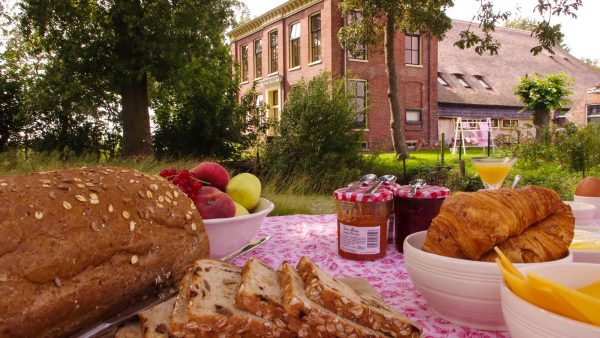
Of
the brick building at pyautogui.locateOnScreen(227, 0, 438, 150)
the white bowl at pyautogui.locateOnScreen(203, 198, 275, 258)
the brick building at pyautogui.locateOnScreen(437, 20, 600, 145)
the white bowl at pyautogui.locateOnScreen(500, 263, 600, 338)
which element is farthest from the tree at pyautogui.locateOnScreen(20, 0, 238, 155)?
the brick building at pyautogui.locateOnScreen(437, 20, 600, 145)

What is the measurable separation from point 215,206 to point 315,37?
19.4 meters

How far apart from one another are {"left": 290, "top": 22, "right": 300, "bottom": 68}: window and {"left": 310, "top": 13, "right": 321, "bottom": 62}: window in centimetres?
99

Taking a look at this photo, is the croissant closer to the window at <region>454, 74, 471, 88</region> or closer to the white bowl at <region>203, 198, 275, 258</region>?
the white bowl at <region>203, 198, 275, 258</region>

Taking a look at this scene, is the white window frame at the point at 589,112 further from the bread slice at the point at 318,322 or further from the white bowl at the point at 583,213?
the bread slice at the point at 318,322

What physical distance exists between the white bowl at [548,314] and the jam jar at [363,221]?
0.60 meters

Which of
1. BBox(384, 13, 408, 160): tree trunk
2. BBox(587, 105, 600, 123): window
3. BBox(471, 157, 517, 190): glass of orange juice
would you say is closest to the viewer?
BBox(471, 157, 517, 190): glass of orange juice

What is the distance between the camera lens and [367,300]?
0.92 meters

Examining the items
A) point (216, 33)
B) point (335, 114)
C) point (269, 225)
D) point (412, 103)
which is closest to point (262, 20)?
point (412, 103)

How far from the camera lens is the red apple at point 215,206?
4.78 ft

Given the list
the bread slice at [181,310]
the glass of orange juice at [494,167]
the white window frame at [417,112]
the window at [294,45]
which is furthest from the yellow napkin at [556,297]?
the white window frame at [417,112]

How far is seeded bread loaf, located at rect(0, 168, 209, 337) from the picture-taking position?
84 cm

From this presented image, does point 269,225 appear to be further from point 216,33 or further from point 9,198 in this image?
point 216,33

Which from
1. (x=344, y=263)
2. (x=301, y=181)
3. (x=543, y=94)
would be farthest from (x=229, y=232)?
(x=543, y=94)

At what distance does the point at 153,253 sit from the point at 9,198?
1.20 ft
